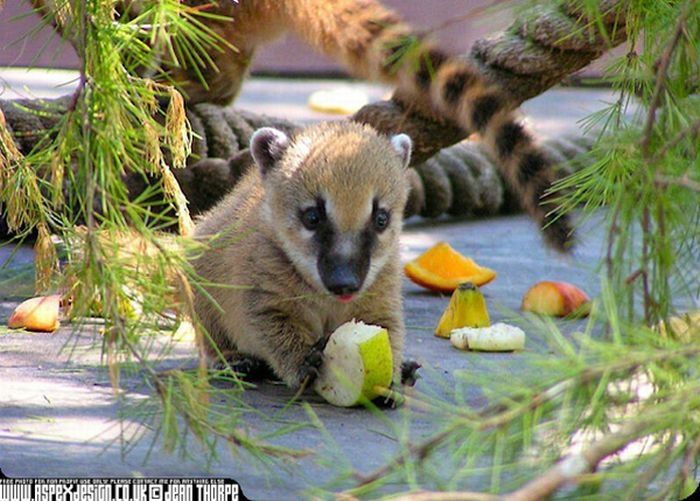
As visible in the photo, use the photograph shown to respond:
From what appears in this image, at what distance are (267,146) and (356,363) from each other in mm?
963

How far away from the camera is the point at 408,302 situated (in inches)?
216

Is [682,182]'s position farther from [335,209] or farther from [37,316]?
[37,316]

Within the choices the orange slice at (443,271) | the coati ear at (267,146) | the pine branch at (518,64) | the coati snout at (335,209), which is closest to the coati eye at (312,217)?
the coati snout at (335,209)

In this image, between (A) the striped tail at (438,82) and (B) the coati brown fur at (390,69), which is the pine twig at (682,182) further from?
(A) the striped tail at (438,82)

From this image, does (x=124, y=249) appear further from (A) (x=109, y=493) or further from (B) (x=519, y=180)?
(B) (x=519, y=180)

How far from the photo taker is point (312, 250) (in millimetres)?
3873

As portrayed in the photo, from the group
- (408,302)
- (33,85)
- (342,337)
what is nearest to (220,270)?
(342,337)

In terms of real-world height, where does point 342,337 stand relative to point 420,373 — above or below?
above

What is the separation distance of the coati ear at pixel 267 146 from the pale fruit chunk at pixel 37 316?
3.09 ft

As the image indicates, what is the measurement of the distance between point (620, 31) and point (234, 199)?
1653 mm

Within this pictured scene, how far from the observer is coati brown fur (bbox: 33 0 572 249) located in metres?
4.55

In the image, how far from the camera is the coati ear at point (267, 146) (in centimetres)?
419

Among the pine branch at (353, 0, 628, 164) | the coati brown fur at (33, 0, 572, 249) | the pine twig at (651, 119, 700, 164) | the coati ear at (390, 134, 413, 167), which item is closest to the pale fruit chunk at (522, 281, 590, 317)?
the coati brown fur at (33, 0, 572, 249)

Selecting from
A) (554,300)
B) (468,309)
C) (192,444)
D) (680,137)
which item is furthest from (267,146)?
(680,137)
